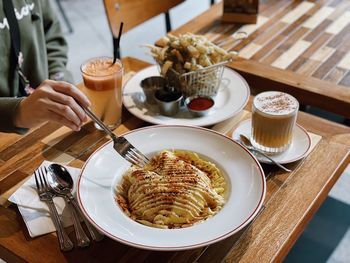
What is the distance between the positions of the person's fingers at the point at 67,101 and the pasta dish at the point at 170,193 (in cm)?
20

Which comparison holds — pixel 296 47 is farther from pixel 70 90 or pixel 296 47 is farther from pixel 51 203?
pixel 51 203

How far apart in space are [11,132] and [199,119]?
558 millimetres

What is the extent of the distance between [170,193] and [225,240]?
155 mm

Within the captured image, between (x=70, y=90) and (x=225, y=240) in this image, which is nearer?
(x=225, y=240)

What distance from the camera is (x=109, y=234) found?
0.85 meters

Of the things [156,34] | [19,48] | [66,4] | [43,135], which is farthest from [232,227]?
[66,4]

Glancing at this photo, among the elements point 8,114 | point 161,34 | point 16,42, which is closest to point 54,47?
point 16,42

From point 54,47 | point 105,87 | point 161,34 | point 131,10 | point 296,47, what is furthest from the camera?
point 161,34

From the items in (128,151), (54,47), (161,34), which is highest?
(128,151)

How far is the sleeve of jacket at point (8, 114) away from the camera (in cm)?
122

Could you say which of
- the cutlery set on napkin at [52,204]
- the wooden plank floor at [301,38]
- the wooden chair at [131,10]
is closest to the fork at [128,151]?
the cutlery set on napkin at [52,204]

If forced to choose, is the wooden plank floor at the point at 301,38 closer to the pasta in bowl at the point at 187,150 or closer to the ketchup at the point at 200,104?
the ketchup at the point at 200,104

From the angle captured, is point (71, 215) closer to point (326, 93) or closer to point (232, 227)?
point (232, 227)

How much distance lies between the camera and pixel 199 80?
1316 mm
